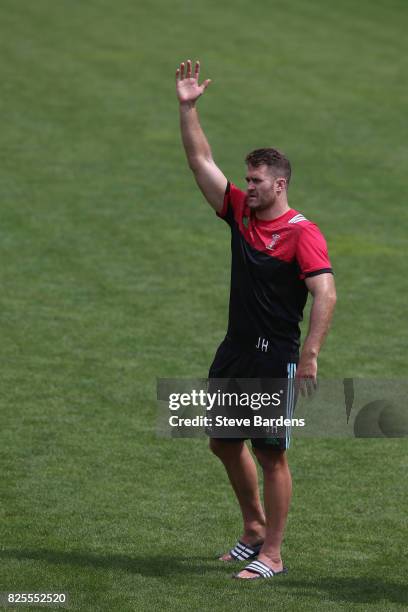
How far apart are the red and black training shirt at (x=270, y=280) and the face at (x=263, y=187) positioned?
12 centimetres

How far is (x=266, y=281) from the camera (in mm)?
7086

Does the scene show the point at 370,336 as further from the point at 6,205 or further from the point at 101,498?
the point at 6,205

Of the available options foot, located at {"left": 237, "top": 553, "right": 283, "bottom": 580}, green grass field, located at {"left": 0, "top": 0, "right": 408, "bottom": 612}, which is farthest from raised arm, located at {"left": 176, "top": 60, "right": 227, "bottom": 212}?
green grass field, located at {"left": 0, "top": 0, "right": 408, "bottom": 612}

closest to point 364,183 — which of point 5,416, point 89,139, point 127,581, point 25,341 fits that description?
point 89,139

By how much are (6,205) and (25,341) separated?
4.72 metres

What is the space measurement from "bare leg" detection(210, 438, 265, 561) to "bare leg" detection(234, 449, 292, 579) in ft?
0.66

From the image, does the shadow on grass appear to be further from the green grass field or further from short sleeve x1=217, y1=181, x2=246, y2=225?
short sleeve x1=217, y1=181, x2=246, y2=225

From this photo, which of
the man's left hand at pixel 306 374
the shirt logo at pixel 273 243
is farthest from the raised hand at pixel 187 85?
the man's left hand at pixel 306 374

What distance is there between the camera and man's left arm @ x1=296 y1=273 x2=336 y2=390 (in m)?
6.80

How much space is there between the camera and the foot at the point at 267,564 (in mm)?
7125

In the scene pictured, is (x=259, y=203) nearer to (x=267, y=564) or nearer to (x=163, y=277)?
(x=267, y=564)

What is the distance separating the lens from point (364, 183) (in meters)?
18.0

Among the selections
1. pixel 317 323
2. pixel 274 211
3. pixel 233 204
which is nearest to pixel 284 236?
pixel 274 211

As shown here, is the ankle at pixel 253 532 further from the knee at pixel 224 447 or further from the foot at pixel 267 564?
the knee at pixel 224 447
